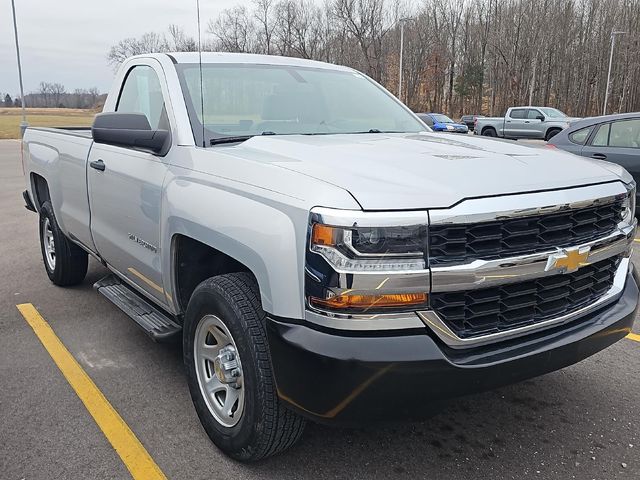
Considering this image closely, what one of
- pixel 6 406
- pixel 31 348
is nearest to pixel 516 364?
pixel 6 406

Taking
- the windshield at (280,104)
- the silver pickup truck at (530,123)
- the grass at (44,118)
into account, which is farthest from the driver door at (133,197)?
the silver pickup truck at (530,123)

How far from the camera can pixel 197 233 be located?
9.07ft

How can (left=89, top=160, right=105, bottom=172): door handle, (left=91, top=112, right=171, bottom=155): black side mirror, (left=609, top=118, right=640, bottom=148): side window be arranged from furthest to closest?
(left=609, top=118, right=640, bottom=148): side window, (left=89, top=160, right=105, bottom=172): door handle, (left=91, top=112, right=171, bottom=155): black side mirror

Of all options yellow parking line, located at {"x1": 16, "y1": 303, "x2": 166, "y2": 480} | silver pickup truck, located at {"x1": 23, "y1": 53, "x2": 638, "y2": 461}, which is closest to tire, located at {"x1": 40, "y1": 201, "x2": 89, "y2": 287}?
yellow parking line, located at {"x1": 16, "y1": 303, "x2": 166, "y2": 480}

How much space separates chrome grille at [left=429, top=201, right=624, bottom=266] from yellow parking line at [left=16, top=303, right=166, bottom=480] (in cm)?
165

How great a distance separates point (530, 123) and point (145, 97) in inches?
1108

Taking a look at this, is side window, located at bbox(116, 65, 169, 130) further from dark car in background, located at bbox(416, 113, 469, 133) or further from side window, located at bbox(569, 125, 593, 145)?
side window, located at bbox(569, 125, 593, 145)

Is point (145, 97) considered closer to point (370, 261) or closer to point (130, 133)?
point (130, 133)

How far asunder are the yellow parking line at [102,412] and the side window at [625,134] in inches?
307

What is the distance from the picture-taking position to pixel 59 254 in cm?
529

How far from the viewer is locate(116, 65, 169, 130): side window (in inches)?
138

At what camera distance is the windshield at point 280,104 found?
3332mm

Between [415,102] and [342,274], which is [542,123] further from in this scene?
[415,102]

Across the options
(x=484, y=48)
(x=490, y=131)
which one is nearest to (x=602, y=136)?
(x=490, y=131)
